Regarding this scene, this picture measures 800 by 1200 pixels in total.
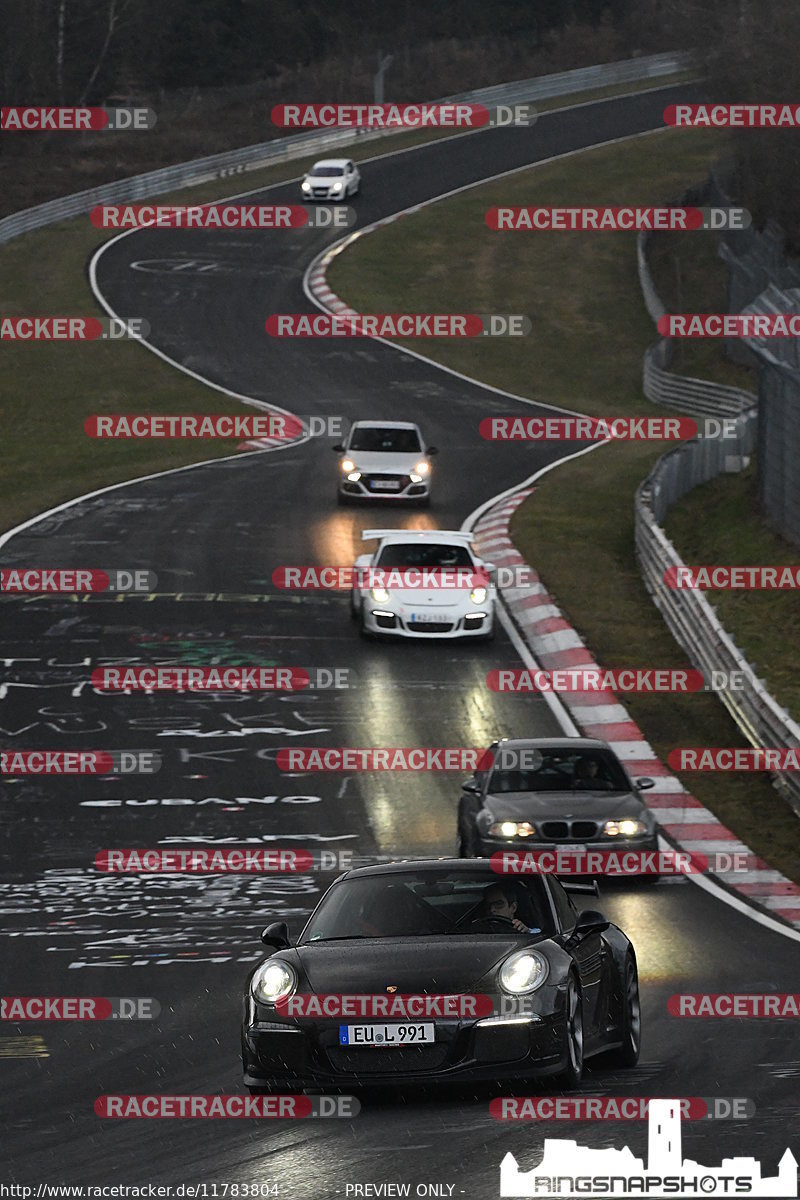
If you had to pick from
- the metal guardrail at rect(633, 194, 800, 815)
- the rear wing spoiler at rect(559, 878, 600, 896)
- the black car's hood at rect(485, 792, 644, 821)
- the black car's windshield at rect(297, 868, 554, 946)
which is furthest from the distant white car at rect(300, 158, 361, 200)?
the black car's windshield at rect(297, 868, 554, 946)

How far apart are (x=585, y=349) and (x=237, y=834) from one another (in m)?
38.1

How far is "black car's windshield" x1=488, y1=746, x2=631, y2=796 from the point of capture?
1723 cm

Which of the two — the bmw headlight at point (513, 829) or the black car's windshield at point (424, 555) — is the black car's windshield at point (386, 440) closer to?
the black car's windshield at point (424, 555)

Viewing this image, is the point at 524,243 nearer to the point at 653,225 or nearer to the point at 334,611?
the point at 653,225

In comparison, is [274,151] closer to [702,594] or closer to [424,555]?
[424,555]

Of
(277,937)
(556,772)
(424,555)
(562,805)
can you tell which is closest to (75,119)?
(424,555)

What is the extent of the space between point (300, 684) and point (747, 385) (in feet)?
86.4

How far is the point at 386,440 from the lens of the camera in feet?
120

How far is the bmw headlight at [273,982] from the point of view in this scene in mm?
9344

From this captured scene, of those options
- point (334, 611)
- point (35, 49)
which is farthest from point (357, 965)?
point (35, 49)

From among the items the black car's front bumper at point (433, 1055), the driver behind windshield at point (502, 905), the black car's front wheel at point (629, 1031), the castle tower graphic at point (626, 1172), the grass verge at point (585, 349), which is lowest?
the grass verge at point (585, 349)

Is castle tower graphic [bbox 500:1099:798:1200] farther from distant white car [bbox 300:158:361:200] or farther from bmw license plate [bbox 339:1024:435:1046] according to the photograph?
distant white car [bbox 300:158:361:200]

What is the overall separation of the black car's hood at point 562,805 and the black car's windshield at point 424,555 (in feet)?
34.4

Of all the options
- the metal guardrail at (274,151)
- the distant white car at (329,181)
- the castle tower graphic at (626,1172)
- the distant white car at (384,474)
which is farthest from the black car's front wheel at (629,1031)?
the distant white car at (329,181)
